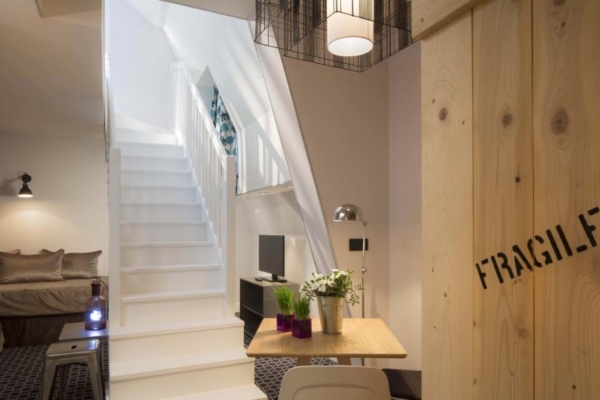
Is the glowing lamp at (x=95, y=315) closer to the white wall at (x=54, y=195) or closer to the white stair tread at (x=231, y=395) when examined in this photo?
the white stair tread at (x=231, y=395)

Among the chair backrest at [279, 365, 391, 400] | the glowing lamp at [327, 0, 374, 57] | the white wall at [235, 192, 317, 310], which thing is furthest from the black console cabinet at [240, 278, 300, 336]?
the glowing lamp at [327, 0, 374, 57]

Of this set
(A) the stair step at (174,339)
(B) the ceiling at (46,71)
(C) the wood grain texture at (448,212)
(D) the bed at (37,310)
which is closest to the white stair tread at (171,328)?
(A) the stair step at (174,339)

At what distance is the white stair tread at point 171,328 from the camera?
9.86 ft

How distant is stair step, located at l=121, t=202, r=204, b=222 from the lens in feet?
13.6

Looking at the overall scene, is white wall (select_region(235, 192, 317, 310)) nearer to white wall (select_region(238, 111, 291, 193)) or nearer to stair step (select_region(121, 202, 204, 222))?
white wall (select_region(238, 111, 291, 193))

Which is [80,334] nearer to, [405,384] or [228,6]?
[405,384]

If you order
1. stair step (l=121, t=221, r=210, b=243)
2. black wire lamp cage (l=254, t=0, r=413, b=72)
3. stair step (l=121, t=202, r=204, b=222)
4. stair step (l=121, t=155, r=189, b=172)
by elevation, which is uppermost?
black wire lamp cage (l=254, t=0, r=413, b=72)

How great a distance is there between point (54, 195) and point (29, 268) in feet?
4.24

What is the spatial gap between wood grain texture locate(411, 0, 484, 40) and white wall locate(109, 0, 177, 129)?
601 cm

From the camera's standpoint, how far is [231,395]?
118 inches

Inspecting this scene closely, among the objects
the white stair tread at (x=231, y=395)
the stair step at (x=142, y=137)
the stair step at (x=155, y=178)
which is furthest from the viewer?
the stair step at (x=142, y=137)

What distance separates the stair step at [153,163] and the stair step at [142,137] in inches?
26.4

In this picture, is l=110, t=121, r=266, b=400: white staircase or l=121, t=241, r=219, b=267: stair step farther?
l=121, t=241, r=219, b=267: stair step

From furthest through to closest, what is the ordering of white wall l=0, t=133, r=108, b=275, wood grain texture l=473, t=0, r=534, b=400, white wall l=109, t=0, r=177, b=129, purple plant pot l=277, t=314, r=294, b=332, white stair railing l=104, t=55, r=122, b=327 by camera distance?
white wall l=109, t=0, r=177, b=129, white wall l=0, t=133, r=108, b=275, white stair railing l=104, t=55, r=122, b=327, purple plant pot l=277, t=314, r=294, b=332, wood grain texture l=473, t=0, r=534, b=400
